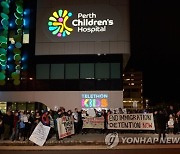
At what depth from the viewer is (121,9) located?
33312 mm

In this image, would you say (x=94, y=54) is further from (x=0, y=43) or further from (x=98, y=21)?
(x=0, y=43)

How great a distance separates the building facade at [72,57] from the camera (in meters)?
33.0

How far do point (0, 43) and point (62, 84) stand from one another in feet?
24.9

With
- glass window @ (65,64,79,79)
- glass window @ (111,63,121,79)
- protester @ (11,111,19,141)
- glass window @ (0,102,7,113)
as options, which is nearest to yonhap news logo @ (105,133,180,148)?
protester @ (11,111,19,141)

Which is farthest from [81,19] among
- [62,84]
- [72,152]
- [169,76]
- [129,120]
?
[169,76]

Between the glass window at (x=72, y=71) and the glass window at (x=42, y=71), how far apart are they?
2.08 metres

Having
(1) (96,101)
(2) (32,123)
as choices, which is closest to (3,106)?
(1) (96,101)

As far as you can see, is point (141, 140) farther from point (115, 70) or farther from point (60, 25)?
point (60, 25)

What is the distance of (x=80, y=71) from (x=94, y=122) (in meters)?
13.3

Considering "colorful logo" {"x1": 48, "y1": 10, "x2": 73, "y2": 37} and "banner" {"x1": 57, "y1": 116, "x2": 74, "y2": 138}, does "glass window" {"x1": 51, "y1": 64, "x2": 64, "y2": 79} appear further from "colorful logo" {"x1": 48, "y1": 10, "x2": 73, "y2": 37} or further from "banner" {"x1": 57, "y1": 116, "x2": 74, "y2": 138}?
"banner" {"x1": 57, "y1": 116, "x2": 74, "y2": 138}

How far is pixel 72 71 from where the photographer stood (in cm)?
3394

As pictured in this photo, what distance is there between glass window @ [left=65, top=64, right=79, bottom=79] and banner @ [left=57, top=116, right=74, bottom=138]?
14614mm

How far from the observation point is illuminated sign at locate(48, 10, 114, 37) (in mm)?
33344

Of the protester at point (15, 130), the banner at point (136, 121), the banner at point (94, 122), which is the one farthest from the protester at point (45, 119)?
the banner at point (94, 122)
